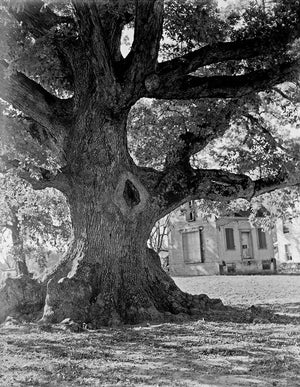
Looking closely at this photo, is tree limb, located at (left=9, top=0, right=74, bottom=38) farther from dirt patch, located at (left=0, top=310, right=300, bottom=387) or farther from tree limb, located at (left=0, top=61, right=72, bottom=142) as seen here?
dirt patch, located at (left=0, top=310, right=300, bottom=387)

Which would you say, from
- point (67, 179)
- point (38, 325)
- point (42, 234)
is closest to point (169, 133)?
point (67, 179)

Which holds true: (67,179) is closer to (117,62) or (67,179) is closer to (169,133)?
→ (117,62)

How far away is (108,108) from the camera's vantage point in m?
10.2

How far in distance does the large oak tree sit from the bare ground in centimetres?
132

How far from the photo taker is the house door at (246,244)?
3928 cm

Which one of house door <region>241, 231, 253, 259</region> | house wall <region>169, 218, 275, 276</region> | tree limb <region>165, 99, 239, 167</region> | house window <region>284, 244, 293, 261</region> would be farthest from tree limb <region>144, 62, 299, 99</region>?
house window <region>284, 244, 293, 261</region>

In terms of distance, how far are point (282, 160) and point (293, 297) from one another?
530cm

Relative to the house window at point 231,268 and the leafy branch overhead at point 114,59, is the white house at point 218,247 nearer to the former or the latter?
the house window at point 231,268

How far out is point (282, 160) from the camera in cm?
1363

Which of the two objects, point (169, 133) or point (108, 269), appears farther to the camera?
point (169, 133)

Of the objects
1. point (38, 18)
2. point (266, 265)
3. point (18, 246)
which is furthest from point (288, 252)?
point (38, 18)

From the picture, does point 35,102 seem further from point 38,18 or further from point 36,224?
point 36,224

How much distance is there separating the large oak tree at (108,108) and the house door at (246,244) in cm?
2885

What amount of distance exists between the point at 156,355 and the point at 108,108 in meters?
5.63
